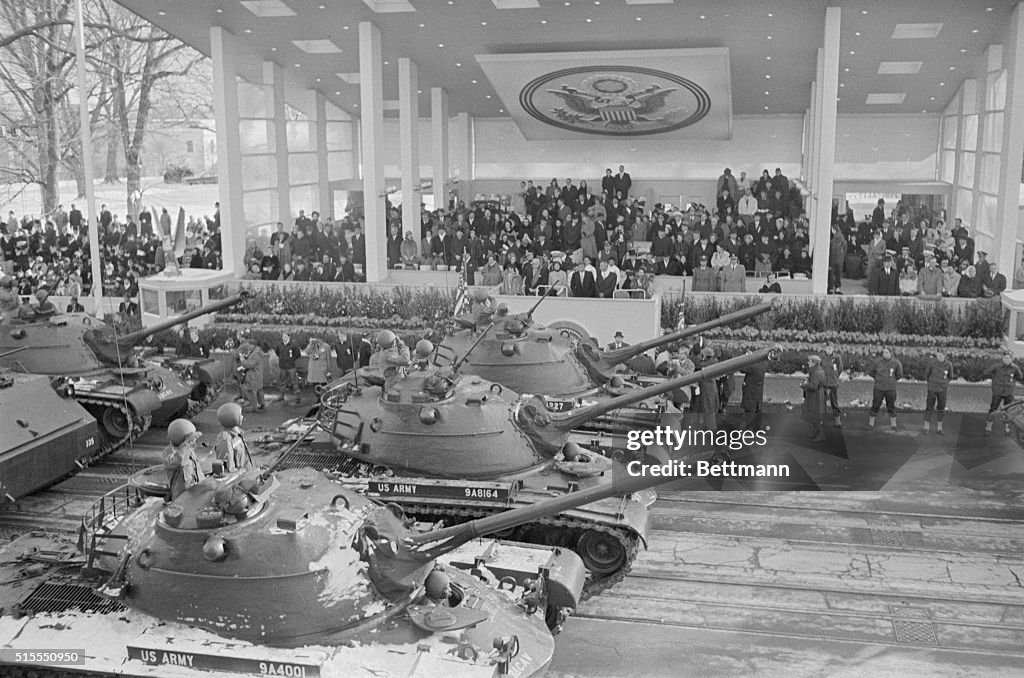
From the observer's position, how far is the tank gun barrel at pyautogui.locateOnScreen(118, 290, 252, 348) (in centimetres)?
1509

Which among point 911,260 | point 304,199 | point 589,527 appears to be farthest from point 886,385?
point 304,199

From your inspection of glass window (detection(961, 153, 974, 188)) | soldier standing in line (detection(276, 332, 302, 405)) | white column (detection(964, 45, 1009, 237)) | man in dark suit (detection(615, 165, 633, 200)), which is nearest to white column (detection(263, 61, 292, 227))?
man in dark suit (detection(615, 165, 633, 200))

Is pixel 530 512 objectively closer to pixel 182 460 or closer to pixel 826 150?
pixel 182 460

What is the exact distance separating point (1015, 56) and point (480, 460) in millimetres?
15877

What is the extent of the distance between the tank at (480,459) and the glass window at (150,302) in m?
13.3

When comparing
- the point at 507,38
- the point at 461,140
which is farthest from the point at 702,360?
the point at 461,140

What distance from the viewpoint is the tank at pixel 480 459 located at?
1196 cm

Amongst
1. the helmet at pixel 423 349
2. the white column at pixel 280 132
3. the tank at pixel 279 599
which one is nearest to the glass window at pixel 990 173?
the helmet at pixel 423 349

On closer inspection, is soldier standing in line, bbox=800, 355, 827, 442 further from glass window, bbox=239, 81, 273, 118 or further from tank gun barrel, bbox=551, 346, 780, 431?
glass window, bbox=239, 81, 273, 118

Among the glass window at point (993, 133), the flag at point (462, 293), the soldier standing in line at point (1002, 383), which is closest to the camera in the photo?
the soldier standing in line at point (1002, 383)

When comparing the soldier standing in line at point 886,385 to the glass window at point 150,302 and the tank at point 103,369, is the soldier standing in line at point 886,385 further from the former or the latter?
the glass window at point 150,302

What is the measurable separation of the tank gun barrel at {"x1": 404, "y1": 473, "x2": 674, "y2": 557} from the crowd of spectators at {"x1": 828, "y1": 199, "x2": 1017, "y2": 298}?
15.3 m

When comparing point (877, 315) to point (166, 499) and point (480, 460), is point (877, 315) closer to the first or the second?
point (480, 460)

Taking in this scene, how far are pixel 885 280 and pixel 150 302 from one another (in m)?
15.3
